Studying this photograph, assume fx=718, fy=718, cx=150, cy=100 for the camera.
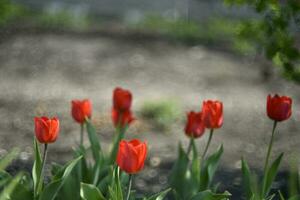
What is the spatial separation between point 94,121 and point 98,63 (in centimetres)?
170

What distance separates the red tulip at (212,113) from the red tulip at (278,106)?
212 mm

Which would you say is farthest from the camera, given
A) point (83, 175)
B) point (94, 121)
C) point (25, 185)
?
point (94, 121)

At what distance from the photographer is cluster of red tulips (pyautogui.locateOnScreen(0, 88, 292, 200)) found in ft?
8.69

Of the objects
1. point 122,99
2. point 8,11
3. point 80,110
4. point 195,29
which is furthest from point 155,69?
point 80,110

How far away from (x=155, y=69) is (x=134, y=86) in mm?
615

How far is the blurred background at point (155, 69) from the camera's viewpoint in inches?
166

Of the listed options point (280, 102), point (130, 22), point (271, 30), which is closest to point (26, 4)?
point (130, 22)

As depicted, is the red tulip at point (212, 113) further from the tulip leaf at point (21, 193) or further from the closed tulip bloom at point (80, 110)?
the tulip leaf at point (21, 193)

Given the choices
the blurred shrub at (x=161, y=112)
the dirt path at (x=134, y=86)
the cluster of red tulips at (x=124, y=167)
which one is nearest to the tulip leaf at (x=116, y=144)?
the cluster of red tulips at (x=124, y=167)

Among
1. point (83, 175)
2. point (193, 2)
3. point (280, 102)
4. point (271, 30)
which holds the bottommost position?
point (83, 175)

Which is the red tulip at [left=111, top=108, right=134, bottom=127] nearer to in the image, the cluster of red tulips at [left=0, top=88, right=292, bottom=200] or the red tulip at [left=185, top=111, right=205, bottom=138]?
the cluster of red tulips at [left=0, top=88, right=292, bottom=200]

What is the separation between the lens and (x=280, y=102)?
2898 millimetres

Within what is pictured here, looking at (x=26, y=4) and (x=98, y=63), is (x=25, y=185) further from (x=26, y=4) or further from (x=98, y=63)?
(x=26, y=4)

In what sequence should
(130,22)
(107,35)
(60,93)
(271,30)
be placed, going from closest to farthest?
(271,30), (60,93), (107,35), (130,22)
